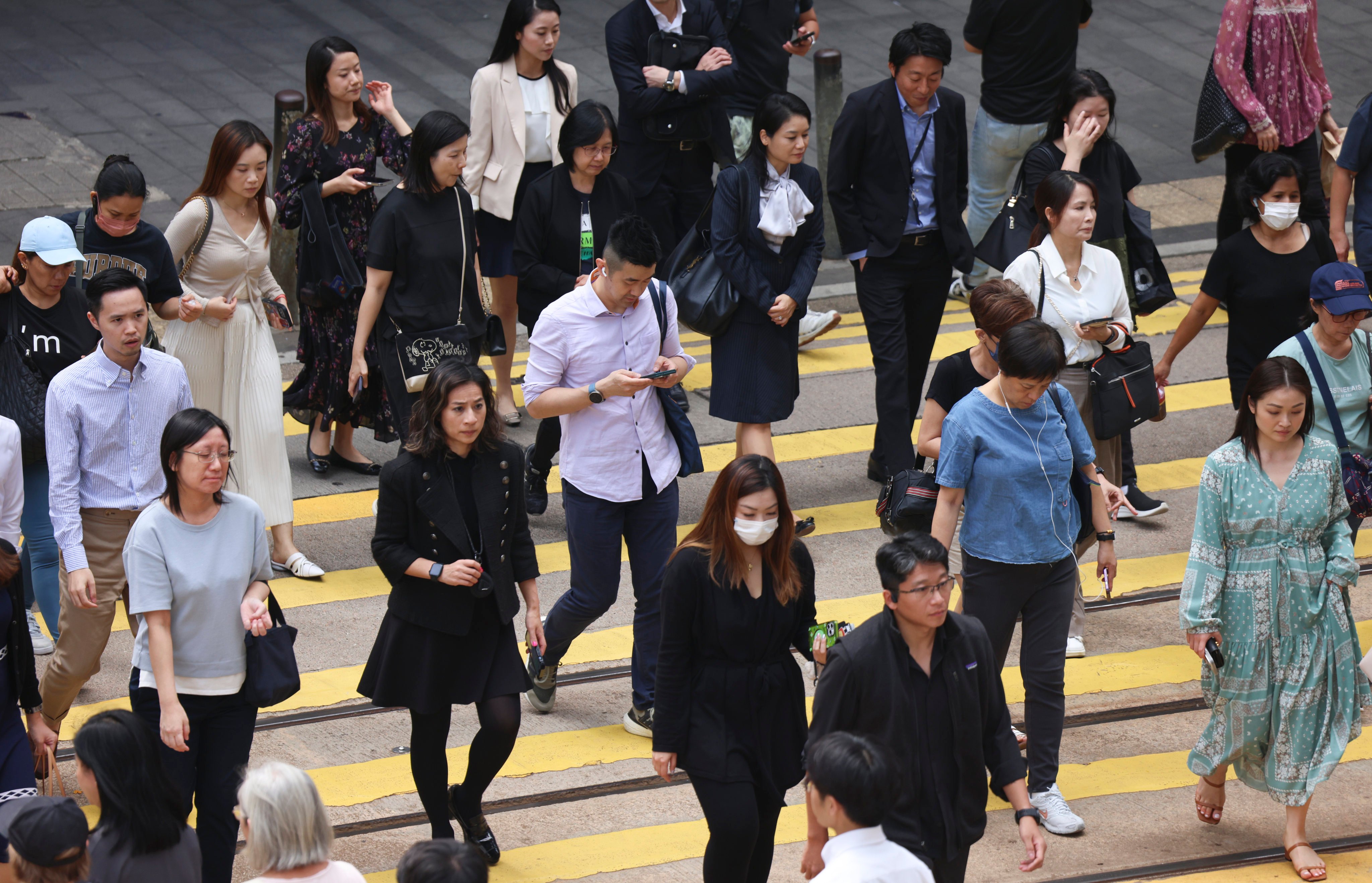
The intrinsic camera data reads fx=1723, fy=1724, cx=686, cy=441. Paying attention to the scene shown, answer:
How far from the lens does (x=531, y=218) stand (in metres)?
8.40

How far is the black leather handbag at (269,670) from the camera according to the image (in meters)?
5.53

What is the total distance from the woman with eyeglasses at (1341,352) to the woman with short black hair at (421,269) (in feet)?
12.1

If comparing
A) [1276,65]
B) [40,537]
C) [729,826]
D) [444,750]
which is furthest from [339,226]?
[1276,65]

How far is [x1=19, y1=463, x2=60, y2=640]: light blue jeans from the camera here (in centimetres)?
708

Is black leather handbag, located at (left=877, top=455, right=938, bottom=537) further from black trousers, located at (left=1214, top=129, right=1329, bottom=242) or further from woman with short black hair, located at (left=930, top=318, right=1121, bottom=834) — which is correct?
black trousers, located at (left=1214, top=129, right=1329, bottom=242)

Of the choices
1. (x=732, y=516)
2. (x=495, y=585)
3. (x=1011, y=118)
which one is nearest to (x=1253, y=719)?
(x=732, y=516)

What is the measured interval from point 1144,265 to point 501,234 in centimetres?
351

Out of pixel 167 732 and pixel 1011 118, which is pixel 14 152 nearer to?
pixel 1011 118

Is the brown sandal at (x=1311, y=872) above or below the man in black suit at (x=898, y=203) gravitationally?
below

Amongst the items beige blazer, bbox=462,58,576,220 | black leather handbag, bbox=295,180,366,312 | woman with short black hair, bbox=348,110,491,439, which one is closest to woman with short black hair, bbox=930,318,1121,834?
woman with short black hair, bbox=348,110,491,439

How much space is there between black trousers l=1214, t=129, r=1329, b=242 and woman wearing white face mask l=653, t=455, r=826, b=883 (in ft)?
17.7

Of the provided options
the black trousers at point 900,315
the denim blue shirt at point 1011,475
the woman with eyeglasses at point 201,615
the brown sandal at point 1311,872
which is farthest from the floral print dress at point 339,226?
the brown sandal at point 1311,872

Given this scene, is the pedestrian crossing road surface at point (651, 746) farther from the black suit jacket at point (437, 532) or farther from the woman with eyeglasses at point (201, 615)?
the black suit jacket at point (437, 532)

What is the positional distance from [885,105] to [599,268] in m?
2.71
